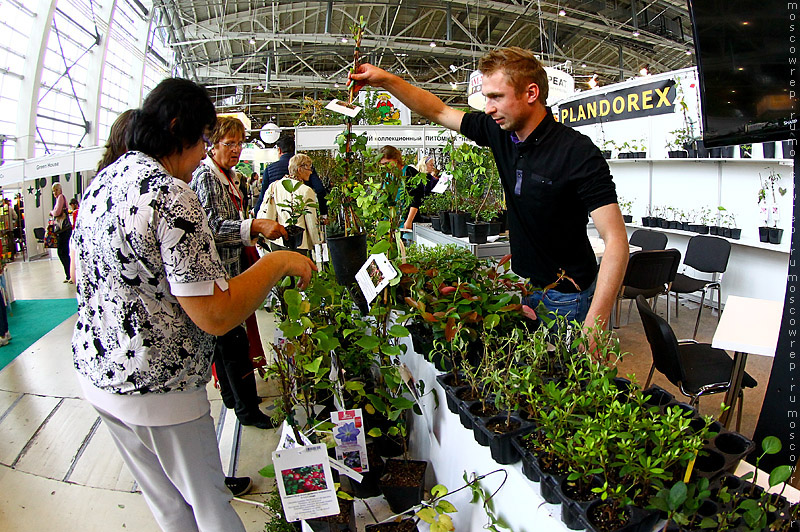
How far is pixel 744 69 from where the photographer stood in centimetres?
153

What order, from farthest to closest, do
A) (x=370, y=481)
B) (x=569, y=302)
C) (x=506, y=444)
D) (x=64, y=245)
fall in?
(x=64, y=245) → (x=569, y=302) → (x=370, y=481) → (x=506, y=444)

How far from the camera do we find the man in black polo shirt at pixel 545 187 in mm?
1693

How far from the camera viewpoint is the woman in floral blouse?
1198mm

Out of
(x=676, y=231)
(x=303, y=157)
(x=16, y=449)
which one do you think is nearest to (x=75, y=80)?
(x=303, y=157)

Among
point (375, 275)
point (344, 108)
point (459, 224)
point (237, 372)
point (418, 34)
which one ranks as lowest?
point (237, 372)

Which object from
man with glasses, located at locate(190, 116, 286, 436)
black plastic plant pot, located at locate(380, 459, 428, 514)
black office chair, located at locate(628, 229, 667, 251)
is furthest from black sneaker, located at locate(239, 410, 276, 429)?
black office chair, located at locate(628, 229, 667, 251)

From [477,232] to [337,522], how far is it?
276 cm

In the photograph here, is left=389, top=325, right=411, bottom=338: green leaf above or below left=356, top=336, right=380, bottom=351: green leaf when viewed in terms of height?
above

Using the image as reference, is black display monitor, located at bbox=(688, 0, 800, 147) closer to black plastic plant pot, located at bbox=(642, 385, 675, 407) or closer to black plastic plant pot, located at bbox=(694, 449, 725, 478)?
black plastic plant pot, located at bbox=(642, 385, 675, 407)

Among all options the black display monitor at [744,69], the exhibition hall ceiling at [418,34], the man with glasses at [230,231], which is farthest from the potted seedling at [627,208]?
the man with glasses at [230,231]

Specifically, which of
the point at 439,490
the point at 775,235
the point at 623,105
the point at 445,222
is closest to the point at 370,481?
the point at 439,490

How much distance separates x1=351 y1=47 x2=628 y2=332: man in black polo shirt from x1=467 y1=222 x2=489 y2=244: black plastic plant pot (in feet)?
5.94

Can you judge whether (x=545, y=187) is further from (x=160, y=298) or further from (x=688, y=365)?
(x=688, y=365)

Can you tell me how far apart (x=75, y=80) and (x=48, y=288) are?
8.88 m
